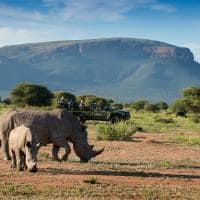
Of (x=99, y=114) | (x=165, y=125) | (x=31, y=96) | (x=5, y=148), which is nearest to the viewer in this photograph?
(x=5, y=148)

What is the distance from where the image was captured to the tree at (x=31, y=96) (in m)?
69.9

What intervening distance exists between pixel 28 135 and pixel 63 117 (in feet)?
10.7

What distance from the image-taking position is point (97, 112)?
40062mm

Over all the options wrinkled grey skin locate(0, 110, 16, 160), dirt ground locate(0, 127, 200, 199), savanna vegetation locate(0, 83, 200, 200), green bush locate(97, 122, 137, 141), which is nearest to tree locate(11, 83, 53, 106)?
green bush locate(97, 122, 137, 141)

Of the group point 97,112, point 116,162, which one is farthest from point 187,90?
point 116,162

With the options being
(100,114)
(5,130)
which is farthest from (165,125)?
(5,130)

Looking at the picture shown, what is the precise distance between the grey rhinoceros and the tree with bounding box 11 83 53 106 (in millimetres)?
50175

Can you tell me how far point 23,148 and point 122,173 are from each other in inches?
110

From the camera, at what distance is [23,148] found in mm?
16062

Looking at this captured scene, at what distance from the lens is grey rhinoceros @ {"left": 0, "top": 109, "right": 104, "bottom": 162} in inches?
722

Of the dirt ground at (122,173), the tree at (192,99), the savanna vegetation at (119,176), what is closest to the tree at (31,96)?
the tree at (192,99)

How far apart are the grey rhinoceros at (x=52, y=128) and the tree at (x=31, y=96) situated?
5018 centimetres

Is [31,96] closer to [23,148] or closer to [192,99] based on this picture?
[192,99]

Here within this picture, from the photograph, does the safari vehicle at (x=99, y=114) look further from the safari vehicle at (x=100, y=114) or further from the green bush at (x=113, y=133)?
the green bush at (x=113, y=133)
